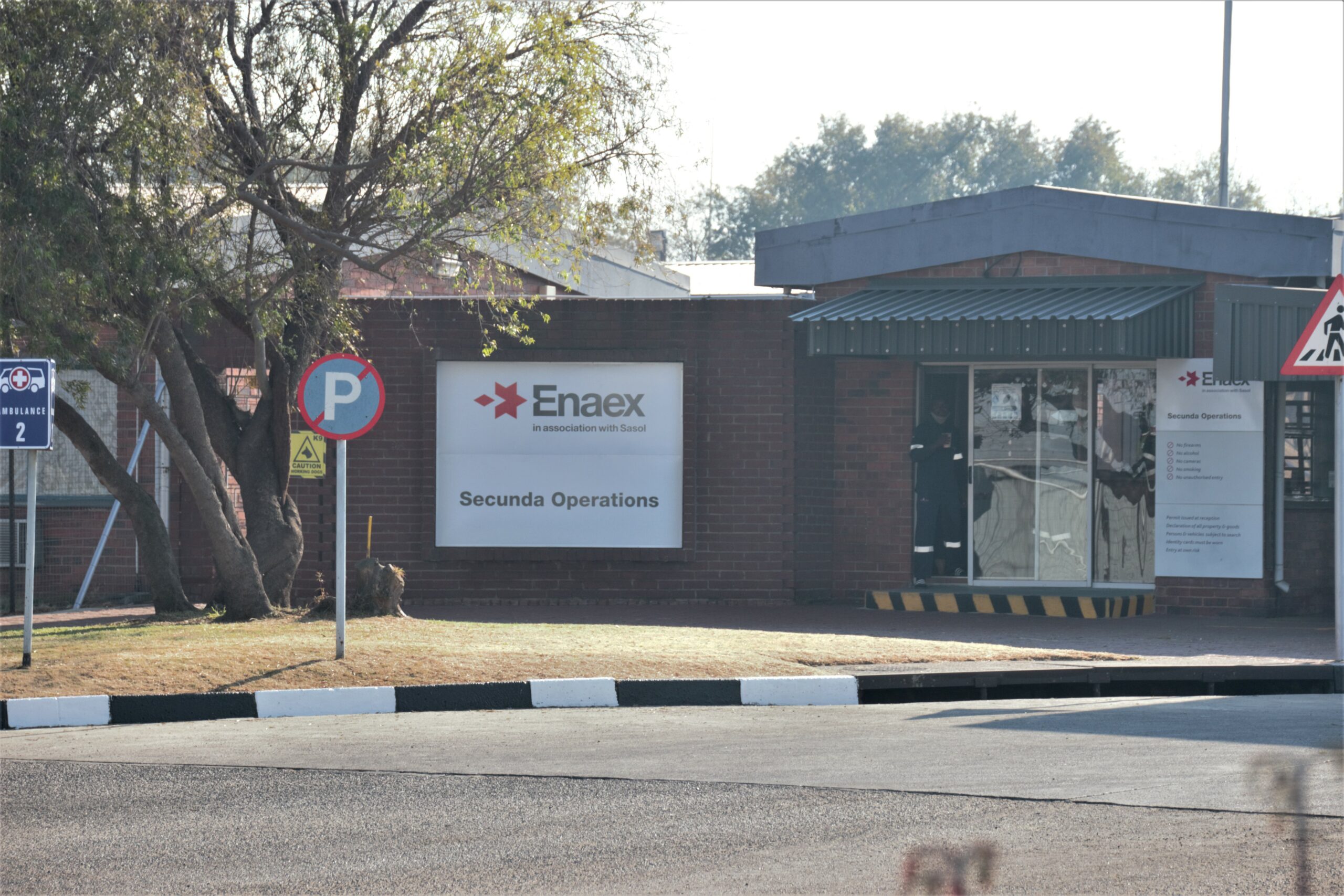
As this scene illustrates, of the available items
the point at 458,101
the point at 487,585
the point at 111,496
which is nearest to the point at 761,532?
the point at 487,585

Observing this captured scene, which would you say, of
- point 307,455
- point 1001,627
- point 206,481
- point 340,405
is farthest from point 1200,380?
point 206,481

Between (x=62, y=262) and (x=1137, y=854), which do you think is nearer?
(x=1137, y=854)

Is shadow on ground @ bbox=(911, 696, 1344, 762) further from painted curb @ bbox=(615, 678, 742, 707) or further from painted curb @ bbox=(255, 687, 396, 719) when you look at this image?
painted curb @ bbox=(255, 687, 396, 719)

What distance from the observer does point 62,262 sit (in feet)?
34.3

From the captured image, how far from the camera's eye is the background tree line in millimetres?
66188

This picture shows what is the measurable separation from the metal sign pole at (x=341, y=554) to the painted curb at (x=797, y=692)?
9.32 ft

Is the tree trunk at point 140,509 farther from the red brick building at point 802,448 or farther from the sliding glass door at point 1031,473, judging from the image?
the sliding glass door at point 1031,473

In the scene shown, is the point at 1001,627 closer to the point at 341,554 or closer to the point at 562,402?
the point at 562,402

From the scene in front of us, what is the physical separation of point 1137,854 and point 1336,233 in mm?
9433

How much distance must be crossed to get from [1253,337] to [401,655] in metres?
7.90

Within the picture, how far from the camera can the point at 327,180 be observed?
13.9m

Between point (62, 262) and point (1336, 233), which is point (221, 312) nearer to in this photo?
point (62, 262)

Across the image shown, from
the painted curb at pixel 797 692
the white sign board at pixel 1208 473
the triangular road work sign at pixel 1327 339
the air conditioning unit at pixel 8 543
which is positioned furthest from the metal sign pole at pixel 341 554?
the white sign board at pixel 1208 473

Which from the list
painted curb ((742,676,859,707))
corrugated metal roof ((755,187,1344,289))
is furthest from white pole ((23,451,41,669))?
corrugated metal roof ((755,187,1344,289))
